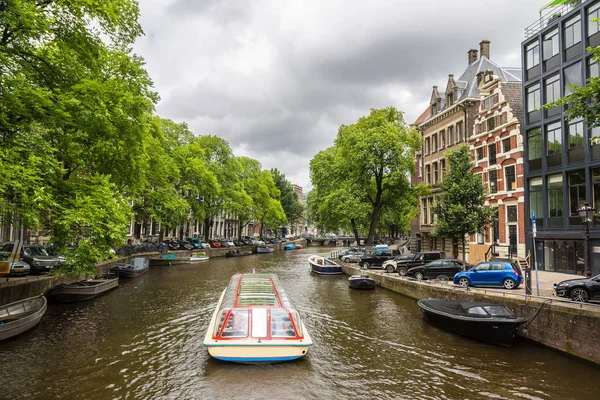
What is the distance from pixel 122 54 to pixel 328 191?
3238 cm

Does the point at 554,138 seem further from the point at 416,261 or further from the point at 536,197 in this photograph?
the point at 416,261

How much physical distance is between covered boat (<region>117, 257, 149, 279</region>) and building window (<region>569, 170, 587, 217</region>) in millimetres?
31396

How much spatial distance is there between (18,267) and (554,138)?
33.6 metres

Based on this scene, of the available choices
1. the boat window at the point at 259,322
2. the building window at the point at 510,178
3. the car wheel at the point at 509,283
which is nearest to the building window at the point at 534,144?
the building window at the point at 510,178

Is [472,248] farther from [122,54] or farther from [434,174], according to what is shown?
[122,54]

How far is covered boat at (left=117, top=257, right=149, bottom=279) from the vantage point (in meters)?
28.5

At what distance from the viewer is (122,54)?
1703cm

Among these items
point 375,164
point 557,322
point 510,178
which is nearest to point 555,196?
point 510,178

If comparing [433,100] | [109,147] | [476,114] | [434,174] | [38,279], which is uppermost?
[433,100]

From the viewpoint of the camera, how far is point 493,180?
30.3 metres

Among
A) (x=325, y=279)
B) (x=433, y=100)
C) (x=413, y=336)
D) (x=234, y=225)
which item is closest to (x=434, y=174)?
(x=433, y=100)

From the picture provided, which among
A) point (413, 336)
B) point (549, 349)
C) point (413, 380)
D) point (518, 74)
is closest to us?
point (413, 380)

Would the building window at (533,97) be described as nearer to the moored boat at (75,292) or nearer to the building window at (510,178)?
the building window at (510,178)

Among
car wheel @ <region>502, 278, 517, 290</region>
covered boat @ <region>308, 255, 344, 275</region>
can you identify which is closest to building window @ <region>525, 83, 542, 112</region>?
car wheel @ <region>502, 278, 517, 290</region>
